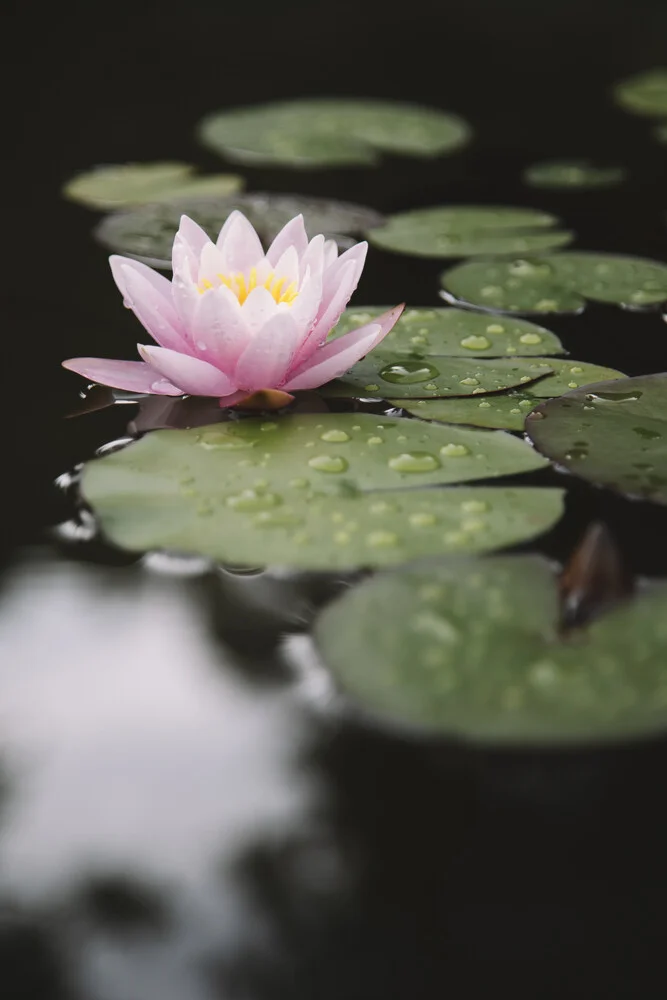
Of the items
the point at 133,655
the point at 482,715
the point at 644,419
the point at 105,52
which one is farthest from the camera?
the point at 105,52

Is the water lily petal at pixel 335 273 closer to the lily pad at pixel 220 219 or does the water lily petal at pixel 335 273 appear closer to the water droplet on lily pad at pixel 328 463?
the water droplet on lily pad at pixel 328 463

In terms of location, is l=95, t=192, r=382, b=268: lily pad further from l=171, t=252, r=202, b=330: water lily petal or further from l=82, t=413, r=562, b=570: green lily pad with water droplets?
l=82, t=413, r=562, b=570: green lily pad with water droplets

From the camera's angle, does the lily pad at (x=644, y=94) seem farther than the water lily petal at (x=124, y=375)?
Yes

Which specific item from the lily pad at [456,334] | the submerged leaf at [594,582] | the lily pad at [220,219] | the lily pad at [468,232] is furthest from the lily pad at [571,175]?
the submerged leaf at [594,582]

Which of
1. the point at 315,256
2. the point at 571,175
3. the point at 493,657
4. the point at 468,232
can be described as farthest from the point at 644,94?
the point at 493,657

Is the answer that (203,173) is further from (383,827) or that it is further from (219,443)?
(383,827)

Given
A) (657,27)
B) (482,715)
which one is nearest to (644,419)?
(482,715)
